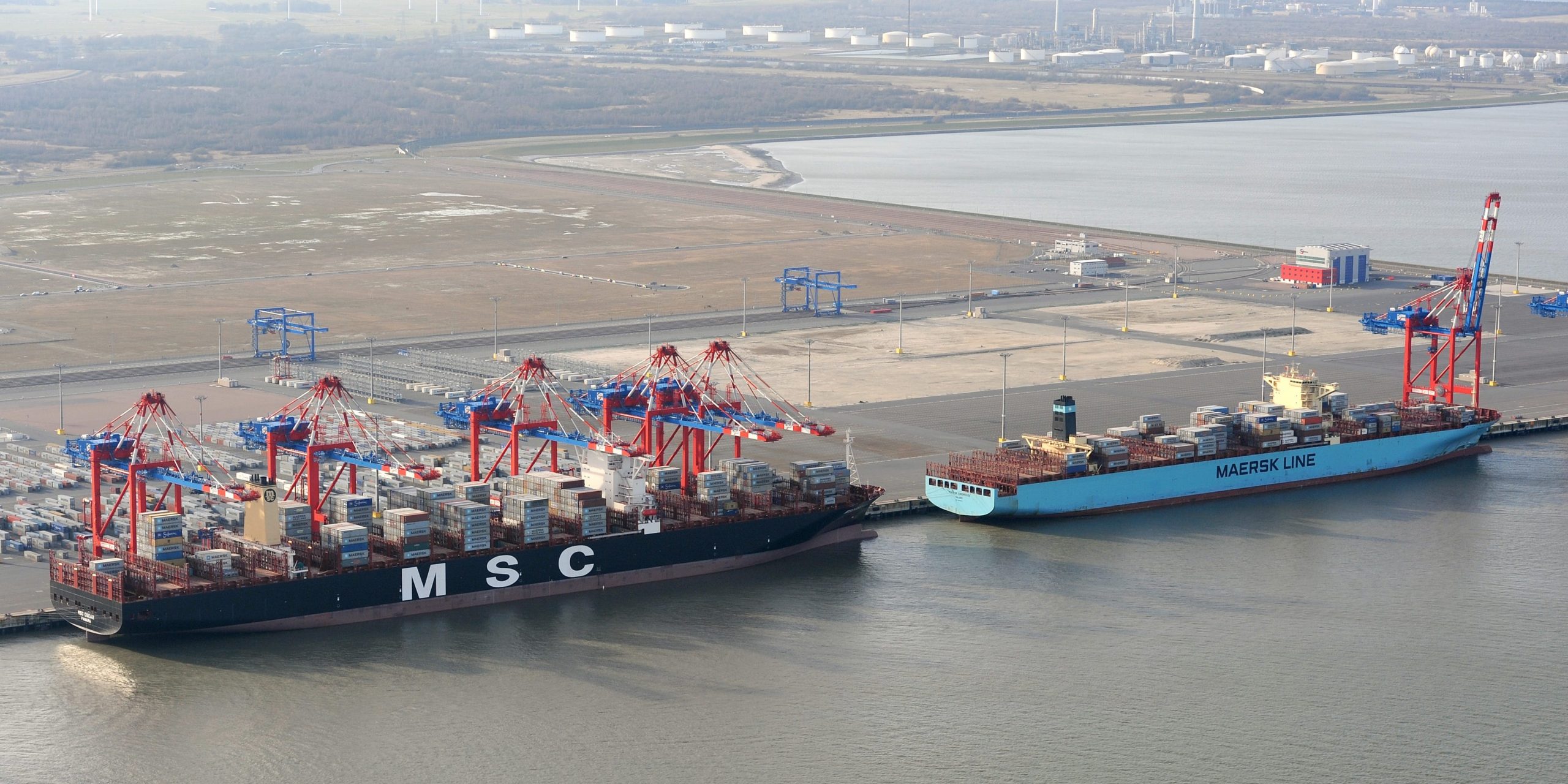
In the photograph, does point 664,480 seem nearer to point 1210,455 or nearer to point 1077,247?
point 1210,455

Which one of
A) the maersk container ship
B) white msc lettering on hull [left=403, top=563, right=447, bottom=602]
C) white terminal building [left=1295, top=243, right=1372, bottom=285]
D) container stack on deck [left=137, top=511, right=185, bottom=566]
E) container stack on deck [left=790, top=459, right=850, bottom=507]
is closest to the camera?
container stack on deck [left=137, top=511, right=185, bottom=566]

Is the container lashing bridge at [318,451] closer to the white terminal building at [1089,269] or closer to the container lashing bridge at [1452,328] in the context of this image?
the container lashing bridge at [1452,328]

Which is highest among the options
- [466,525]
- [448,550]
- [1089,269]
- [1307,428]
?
[1089,269]

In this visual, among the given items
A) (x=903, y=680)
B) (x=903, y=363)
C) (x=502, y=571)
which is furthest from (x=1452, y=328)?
(x=502, y=571)

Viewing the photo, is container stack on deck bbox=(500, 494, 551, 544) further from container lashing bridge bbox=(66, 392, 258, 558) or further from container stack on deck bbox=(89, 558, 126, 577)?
container stack on deck bbox=(89, 558, 126, 577)

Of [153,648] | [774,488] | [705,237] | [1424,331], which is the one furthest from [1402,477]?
[705,237]

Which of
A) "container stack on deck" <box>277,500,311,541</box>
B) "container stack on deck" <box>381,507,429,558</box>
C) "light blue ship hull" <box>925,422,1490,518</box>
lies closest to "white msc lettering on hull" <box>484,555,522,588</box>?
"container stack on deck" <box>381,507,429,558</box>

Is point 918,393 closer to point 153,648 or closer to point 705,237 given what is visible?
point 153,648
